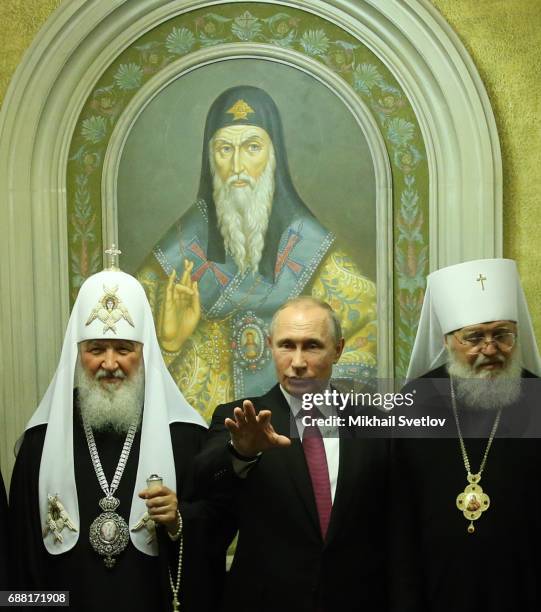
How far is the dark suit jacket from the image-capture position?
13.7ft

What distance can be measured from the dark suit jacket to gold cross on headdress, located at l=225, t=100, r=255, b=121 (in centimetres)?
198

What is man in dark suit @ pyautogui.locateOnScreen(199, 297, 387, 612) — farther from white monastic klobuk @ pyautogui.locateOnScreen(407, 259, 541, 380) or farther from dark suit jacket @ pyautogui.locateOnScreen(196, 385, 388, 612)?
white monastic klobuk @ pyautogui.locateOnScreen(407, 259, 541, 380)

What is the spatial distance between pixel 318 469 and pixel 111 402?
2.96ft

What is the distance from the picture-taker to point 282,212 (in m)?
5.67

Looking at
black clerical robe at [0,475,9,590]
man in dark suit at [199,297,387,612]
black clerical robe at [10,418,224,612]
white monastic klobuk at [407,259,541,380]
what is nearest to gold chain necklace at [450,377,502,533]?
man in dark suit at [199,297,387,612]

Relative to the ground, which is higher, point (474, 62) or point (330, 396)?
point (474, 62)

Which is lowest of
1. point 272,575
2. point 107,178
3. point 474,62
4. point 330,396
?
point 272,575

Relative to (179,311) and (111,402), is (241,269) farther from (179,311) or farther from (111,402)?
(111,402)

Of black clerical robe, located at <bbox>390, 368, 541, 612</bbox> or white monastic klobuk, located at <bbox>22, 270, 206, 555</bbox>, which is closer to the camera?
black clerical robe, located at <bbox>390, 368, 541, 612</bbox>

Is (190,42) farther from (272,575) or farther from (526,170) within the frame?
(272,575)

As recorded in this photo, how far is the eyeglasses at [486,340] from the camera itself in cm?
448

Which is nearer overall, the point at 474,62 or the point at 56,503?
the point at 56,503

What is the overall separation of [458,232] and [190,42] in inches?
67.1

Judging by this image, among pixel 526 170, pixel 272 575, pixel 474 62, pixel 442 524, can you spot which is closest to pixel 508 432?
pixel 442 524
